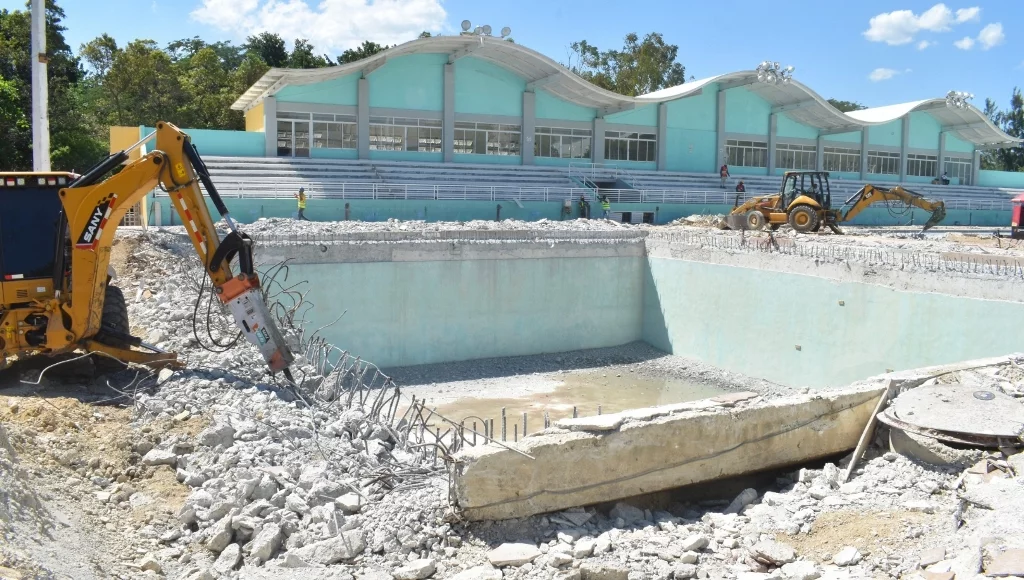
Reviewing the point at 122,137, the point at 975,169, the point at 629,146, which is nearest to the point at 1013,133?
the point at 975,169

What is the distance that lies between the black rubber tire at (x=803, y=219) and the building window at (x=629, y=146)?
54.0 feet

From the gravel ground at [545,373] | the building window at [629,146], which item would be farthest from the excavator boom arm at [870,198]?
the building window at [629,146]

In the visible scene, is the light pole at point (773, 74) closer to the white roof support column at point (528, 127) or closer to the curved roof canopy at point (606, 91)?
the curved roof canopy at point (606, 91)

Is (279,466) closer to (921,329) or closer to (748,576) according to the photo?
(748,576)

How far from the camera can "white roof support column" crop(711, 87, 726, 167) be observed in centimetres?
4116

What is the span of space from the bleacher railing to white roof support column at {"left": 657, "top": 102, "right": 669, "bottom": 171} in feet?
14.2

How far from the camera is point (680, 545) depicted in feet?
22.4

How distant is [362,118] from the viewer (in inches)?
1307

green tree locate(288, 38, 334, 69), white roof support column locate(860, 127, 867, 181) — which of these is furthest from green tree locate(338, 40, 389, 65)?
white roof support column locate(860, 127, 867, 181)

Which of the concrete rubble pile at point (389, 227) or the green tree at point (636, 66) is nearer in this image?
the concrete rubble pile at point (389, 227)

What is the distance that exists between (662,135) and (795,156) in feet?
30.0

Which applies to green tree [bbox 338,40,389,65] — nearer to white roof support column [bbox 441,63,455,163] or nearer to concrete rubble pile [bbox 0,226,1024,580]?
white roof support column [bbox 441,63,455,163]

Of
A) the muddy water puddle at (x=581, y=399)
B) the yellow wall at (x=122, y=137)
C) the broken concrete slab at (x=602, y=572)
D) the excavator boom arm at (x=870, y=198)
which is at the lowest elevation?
the muddy water puddle at (x=581, y=399)

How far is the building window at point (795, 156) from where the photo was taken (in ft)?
144
